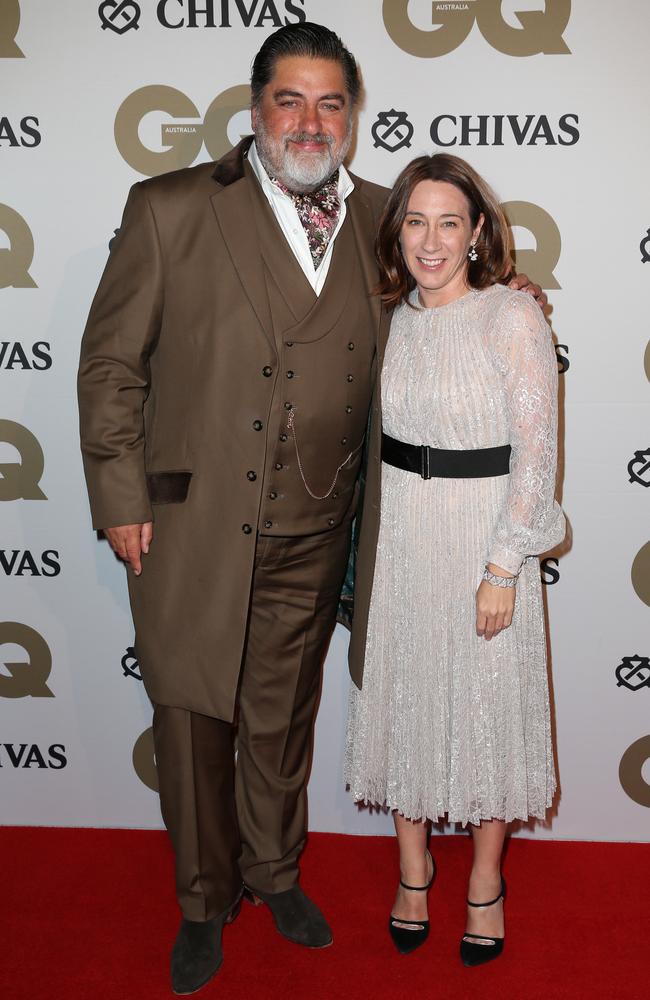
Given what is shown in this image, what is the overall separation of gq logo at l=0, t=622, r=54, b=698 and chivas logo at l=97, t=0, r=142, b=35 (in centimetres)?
166

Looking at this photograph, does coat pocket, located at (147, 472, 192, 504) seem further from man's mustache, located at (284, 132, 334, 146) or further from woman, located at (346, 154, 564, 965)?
man's mustache, located at (284, 132, 334, 146)

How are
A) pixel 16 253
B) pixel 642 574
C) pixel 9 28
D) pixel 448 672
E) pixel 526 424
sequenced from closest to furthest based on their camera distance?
pixel 526 424
pixel 448 672
pixel 9 28
pixel 16 253
pixel 642 574

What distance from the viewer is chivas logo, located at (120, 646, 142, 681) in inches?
113

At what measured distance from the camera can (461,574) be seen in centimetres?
221

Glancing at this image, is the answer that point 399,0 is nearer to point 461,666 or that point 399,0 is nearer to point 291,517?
point 291,517

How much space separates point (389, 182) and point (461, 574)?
3.51 ft

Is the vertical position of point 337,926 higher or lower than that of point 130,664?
lower

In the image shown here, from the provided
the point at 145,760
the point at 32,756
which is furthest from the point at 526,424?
the point at 32,756

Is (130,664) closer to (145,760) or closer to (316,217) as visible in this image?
(145,760)

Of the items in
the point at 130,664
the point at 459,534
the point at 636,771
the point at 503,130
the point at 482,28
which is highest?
the point at 482,28

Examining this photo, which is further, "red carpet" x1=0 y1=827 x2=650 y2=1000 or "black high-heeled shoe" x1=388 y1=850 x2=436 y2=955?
"black high-heeled shoe" x1=388 y1=850 x2=436 y2=955

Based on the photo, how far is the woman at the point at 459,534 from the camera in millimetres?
2102

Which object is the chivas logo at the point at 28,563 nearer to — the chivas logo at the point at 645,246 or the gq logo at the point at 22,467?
the gq logo at the point at 22,467

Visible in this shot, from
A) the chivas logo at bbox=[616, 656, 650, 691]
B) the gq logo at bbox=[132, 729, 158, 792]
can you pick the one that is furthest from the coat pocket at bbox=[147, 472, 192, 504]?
the chivas logo at bbox=[616, 656, 650, 691]
